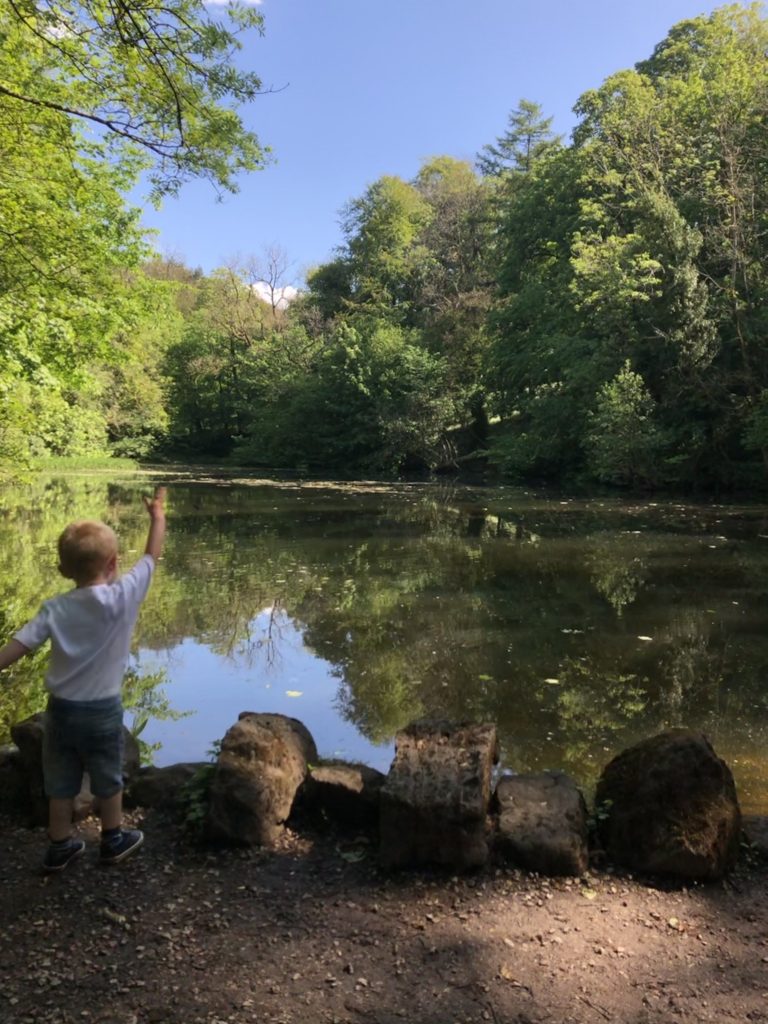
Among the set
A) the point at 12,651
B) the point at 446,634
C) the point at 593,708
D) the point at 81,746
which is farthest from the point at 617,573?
the point at 12,651

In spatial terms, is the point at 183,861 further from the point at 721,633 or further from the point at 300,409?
the point at 300,409

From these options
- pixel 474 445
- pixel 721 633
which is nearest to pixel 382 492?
pixel 474 445

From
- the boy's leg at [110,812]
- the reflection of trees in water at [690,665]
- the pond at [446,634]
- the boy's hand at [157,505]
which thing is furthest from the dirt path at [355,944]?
the reflection of trees in water at [690,665]

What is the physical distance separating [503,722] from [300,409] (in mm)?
37447

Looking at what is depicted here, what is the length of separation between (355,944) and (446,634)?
5491mm

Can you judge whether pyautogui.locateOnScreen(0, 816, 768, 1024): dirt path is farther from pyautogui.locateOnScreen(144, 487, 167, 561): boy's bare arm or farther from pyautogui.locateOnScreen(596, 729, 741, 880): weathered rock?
pyautogui.locateOnScreen(144, 487, 167, 561): boy's bare arm

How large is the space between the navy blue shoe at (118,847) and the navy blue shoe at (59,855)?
113 mm

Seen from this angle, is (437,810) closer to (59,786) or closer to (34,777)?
(59,786)

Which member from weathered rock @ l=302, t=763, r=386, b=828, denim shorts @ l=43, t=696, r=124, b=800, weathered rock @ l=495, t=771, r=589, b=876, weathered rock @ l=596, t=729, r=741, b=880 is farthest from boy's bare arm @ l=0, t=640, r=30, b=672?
weathered rock @ l=596, t=729, r=741, b=880

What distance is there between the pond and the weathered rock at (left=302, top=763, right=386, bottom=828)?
1426 millimetres

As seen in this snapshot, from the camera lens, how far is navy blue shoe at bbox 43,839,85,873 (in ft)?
10.0

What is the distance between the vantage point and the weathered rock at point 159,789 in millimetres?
3695

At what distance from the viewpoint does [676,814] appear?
320 cm

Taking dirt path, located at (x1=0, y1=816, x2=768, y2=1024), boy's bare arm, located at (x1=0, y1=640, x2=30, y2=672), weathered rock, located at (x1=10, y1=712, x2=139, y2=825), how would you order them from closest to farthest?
dirt path, located at (x1=0, y1=816, x2=768, y2=1024), boy's bare arm, located at (x1=0, y1=640, x2=30, y2=672), weathered rock, located at (x1=10, y1=712, x2=139, y2=825)
